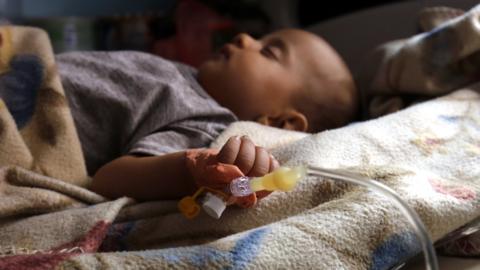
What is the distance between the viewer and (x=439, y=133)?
2.97 ft

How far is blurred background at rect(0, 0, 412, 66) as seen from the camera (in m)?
2.12

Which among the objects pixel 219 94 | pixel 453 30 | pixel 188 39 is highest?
pixel 453 30

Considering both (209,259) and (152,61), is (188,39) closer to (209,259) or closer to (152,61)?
(152,61)

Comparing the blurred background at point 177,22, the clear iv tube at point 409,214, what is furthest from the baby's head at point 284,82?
the blurred background at point 177,22

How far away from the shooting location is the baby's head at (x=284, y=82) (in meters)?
1.09

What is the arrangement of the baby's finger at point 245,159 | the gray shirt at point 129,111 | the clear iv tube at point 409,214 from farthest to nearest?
the gray shirt at point 129,111 < the baby's finger at point 245,159 < the clear iv tube at point 409,214

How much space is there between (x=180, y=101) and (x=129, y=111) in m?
0.08

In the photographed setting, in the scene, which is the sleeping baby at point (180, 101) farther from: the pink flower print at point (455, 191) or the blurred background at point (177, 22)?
the blurred background at point (177, 22)

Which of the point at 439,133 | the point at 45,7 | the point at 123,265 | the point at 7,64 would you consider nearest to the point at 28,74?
the point at 7,64

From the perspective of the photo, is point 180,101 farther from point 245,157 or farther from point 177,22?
point 177,22

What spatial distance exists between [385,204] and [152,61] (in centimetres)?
58

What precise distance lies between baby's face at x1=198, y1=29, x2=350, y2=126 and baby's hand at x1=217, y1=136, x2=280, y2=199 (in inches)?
16.0

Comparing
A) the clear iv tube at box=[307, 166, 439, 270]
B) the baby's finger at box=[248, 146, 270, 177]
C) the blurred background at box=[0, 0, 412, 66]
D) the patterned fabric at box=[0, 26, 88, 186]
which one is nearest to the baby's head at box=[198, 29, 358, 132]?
the patterned fabric at box=[0, 26, 88, 186]

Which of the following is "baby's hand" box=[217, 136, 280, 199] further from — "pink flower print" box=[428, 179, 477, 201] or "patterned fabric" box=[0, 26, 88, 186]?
"patterned fabric" box=[0, 26, 88, 186]
